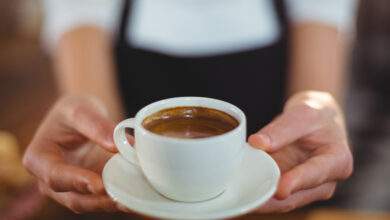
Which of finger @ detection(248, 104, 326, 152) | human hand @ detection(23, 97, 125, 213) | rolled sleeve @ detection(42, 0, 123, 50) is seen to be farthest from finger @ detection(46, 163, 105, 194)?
rolled sleeve @ detection(42, 0, 123, 50)

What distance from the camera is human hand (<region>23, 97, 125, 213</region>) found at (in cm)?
80

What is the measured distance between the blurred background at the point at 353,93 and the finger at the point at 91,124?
18.1 inches

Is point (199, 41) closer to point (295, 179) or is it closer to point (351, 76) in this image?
point (295, 179)

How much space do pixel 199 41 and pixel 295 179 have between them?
80 centimetres

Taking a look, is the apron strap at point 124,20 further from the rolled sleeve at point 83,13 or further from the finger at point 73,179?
the finger at point 73,179

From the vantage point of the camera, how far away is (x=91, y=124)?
86 cm

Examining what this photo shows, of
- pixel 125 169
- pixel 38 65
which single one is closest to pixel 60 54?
pixel 125 169

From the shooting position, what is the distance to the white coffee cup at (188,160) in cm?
70

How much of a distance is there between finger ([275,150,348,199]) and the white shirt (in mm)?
680

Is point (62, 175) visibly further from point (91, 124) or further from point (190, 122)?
point (190, 122)

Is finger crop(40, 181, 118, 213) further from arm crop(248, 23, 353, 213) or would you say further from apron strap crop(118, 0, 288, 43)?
apron strap crop(118, 0, 288, 43)

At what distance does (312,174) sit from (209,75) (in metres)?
0.77

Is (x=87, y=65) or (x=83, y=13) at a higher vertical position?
(x=83, y=13)

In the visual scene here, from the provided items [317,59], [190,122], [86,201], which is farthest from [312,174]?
[317,59]
